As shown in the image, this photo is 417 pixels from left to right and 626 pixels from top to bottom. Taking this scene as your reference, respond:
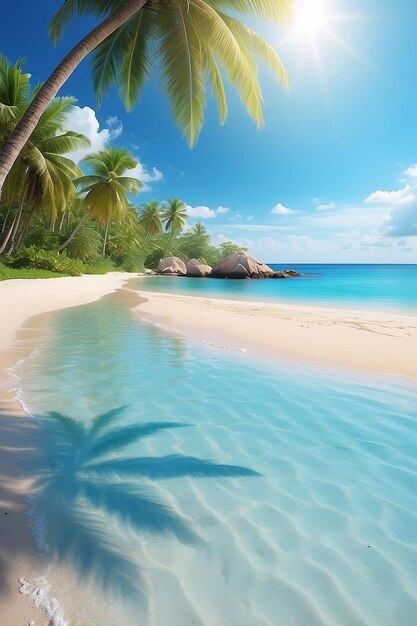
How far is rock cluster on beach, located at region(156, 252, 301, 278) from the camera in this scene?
2136 inches

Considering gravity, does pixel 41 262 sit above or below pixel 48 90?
below

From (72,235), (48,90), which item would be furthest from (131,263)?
(48,90)

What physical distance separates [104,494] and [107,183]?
116 ft

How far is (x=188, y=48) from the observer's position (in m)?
8.73

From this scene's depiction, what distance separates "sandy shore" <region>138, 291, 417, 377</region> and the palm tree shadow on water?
461 centimetres

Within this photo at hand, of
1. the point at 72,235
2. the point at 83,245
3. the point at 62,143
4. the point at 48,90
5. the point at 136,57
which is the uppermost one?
the point at 62,143

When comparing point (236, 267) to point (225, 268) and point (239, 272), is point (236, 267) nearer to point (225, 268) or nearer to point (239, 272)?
point (239, 272)

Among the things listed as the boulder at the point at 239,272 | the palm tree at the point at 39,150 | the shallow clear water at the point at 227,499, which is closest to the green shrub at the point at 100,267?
the palm tree at the point at 39,150

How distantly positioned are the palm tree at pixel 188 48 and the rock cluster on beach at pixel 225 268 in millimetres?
43958

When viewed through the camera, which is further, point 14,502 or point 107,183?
point 107,183

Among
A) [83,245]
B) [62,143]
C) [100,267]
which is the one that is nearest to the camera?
[62,143]

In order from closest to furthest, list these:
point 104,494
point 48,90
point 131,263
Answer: point 104,494, point 48,90, point 131,263

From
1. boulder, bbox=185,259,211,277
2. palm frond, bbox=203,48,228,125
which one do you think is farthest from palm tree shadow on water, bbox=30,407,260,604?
boulder, bbox=185,259,211,277

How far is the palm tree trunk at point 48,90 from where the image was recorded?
5.14m
